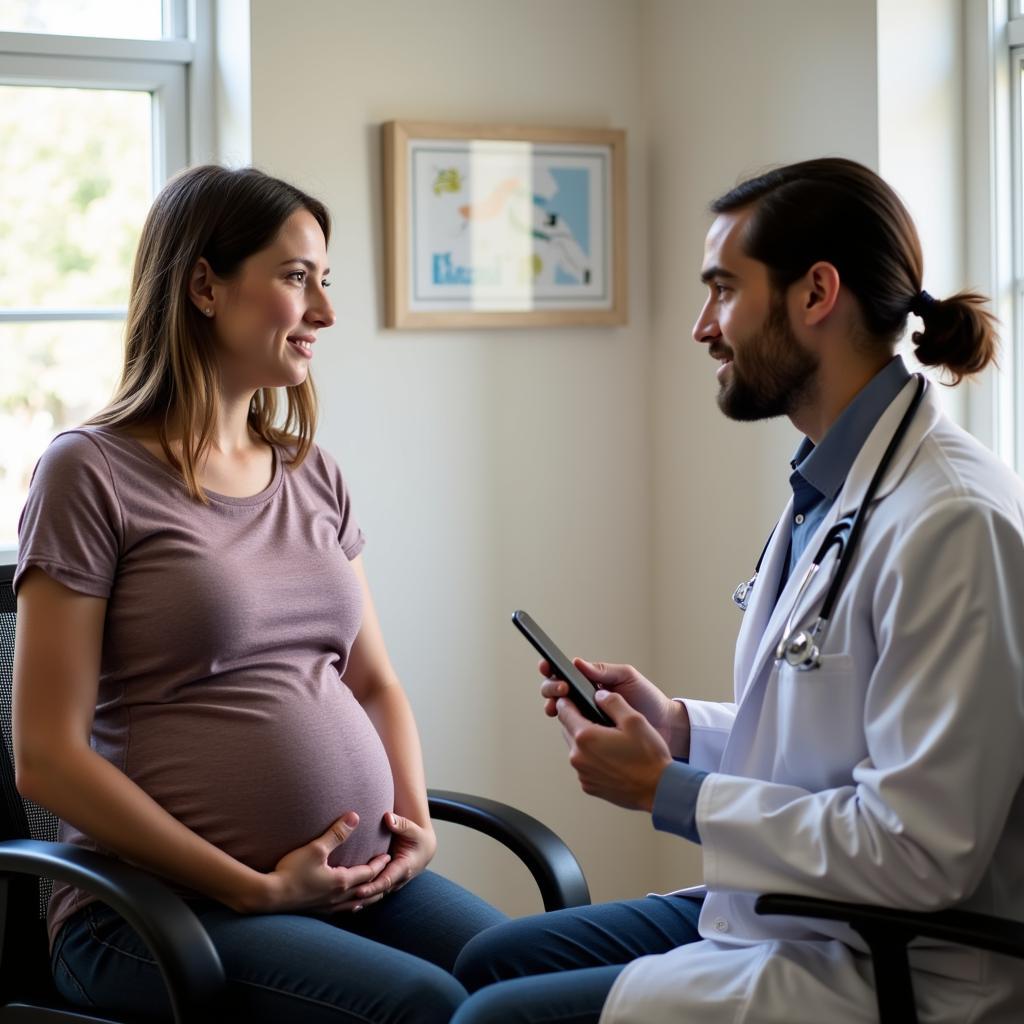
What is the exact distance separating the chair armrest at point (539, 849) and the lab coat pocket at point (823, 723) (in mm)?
454

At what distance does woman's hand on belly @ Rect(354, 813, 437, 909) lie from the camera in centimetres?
186

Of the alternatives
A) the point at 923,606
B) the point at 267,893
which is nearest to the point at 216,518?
the point at 267,893

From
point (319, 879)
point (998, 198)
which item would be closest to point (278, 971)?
point (319, 879)

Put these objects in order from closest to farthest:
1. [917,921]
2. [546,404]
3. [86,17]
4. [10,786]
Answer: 1. [917,921]
2. [10,786]
3. [86,17]
4. [546,404]

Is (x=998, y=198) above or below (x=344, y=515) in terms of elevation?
above

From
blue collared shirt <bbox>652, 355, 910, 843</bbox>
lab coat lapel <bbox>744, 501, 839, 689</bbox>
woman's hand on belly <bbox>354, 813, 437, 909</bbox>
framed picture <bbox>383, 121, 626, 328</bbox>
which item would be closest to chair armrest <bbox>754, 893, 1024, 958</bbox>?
blue collared shirt <bbox>652, 355, 910, 843</bbox>

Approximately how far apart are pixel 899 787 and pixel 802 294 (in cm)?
58

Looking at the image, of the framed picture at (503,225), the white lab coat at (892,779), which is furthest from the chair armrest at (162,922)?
the framed picture at (503,225)

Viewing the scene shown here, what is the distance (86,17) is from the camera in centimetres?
259

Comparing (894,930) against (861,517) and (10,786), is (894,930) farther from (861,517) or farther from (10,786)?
(10,786)

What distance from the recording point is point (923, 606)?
1366mm

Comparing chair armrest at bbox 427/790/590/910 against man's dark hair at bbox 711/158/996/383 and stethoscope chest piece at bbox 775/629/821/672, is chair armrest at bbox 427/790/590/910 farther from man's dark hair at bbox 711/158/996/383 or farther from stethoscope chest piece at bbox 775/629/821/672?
man's dark hair at bbox 711/158/996/383

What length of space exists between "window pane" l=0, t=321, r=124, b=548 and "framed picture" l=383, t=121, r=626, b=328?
583mm

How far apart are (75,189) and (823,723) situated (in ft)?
6.10
